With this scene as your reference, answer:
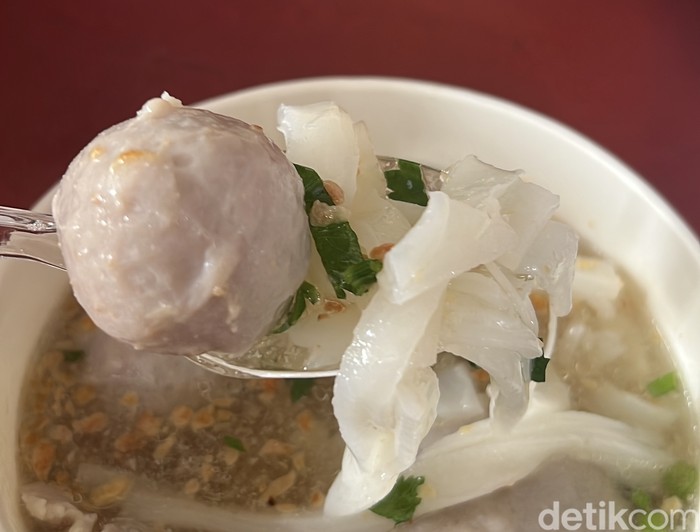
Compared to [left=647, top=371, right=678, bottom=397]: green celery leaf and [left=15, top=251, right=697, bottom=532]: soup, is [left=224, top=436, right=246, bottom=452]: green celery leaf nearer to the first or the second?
[left=15, top=251, right=697, bottom=532]: soup

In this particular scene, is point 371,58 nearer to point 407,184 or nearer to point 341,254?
point 407,184

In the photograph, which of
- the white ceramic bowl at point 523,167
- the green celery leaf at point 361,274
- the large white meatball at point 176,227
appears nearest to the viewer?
the large white meatball at point 176,227

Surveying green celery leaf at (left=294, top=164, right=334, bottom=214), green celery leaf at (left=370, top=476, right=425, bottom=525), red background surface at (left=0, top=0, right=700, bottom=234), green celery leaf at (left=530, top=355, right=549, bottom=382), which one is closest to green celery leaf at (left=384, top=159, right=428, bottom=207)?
green celery leaf at (left=294, top=164, right=334, bottom=214)

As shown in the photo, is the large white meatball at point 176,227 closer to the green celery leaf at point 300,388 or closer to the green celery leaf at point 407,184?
the green celery leaf at point 407,184

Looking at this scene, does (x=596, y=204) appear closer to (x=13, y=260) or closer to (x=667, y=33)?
(x=667, y=33)

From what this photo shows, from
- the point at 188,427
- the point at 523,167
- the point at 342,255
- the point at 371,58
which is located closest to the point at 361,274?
the point at 342,255

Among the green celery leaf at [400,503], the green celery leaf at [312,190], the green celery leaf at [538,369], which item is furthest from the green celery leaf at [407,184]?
the green celery leaf at [400,503]
